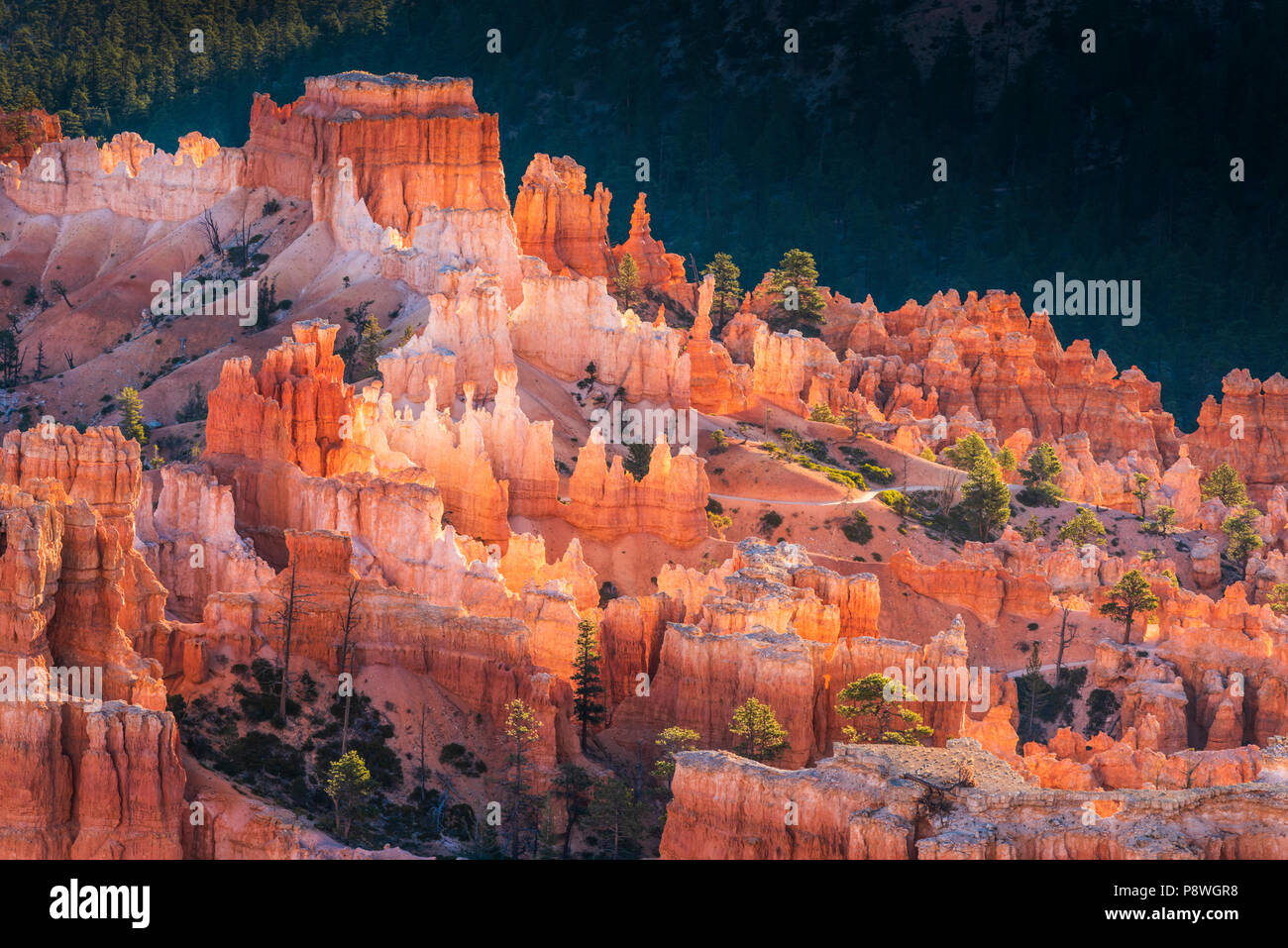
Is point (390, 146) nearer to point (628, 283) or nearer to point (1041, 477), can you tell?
point (628, 283)

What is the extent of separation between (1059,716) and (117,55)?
123038mm

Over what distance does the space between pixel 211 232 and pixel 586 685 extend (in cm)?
6409

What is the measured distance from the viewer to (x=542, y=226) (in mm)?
136750

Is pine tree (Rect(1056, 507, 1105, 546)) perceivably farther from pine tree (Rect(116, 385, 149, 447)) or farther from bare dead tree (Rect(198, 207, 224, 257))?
bare dead tree (Rect(198, 207, 224, 257))

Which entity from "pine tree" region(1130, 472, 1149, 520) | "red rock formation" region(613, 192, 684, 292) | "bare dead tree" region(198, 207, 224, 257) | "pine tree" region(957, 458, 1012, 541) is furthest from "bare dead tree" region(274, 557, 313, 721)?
"red rock formation" region(613, 192, 684, 292)

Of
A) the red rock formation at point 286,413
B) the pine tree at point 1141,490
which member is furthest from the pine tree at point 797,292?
the red rock formation at point 286,413

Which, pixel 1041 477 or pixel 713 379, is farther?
pixel 1041 477

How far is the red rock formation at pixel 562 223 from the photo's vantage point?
136 meters

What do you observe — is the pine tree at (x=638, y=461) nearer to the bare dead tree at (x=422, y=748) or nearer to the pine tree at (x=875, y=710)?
the pine tree at (x=875, y=710)

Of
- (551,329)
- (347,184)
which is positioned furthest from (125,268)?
(551,329)

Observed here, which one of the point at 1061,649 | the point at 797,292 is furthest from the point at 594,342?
the point at 1061,649

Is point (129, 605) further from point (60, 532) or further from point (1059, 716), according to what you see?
point (1059, 716)

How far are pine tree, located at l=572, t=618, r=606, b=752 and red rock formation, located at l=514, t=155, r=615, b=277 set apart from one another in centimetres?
5497

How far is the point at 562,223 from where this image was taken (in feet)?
452
